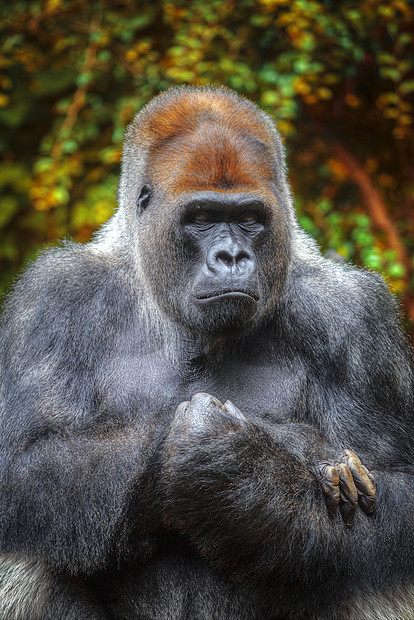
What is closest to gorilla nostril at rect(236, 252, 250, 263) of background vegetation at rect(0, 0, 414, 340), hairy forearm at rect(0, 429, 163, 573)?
hairy forearm at rect(0, 429, 163, 573)

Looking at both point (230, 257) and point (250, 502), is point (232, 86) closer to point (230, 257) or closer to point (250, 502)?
point (230, 257)

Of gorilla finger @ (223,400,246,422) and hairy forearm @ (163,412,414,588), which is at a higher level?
gorilla finger @ (223,400,246,422)

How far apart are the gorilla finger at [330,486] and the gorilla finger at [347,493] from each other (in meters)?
0.03

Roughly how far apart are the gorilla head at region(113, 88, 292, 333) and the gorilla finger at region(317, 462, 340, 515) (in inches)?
25.0

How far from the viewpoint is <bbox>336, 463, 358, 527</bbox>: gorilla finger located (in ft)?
9.07

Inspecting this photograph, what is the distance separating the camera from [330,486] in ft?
8.98

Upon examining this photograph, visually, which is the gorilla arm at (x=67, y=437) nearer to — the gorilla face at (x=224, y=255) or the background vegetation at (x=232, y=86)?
the gorilla face at (x=224, y=255)

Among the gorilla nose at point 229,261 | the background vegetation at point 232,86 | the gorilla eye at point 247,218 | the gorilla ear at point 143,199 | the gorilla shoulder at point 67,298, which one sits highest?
the background vegetation at point 232,86

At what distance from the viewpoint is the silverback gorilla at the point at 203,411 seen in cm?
267

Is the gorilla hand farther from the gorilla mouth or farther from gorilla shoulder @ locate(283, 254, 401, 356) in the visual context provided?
the gorilla mouth

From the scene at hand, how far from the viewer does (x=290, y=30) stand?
5.49 metres

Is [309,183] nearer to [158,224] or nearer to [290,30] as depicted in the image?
[290,30]

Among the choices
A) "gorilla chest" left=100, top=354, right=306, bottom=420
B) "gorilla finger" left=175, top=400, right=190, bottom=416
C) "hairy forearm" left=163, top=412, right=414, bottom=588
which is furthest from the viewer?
"gorilla chest" left=100, top=354, right=306, bottom=420

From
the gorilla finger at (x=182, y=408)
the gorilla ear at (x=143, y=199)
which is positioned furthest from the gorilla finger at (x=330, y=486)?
the gorilla ear at (x=143, y=199)
